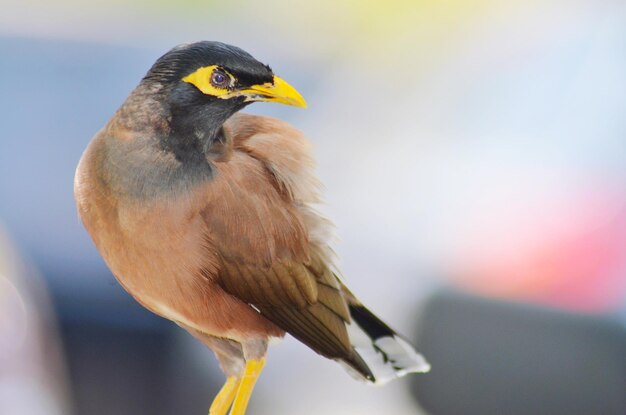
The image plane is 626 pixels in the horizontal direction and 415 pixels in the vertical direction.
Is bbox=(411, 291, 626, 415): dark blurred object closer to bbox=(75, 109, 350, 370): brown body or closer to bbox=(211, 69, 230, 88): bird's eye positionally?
bbox=(75, 109, 350, 370): brown body

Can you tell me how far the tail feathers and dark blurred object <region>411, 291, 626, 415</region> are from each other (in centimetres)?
88

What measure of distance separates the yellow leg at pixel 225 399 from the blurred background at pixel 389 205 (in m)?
0.84

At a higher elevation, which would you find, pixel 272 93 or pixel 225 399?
pixel 272 93

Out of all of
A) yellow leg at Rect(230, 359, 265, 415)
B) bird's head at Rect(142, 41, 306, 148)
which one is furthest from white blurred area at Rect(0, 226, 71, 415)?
bird's head at Rect(142, 41, 306, 148)

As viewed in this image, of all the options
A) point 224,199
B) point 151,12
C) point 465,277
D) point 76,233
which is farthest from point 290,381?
point 224,199

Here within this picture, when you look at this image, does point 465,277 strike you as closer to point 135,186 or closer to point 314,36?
point 314,36

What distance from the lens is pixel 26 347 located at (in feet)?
5.56

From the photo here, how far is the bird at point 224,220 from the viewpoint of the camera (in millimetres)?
656

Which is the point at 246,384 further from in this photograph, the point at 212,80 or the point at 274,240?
the point at 212,80

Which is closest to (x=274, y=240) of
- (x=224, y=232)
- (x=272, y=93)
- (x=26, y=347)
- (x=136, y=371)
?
(x=224, y=232)

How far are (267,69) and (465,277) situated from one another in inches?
56.8

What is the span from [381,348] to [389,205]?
1.30 m

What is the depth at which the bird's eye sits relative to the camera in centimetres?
63

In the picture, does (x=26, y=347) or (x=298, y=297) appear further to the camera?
(x=26, y=347)
